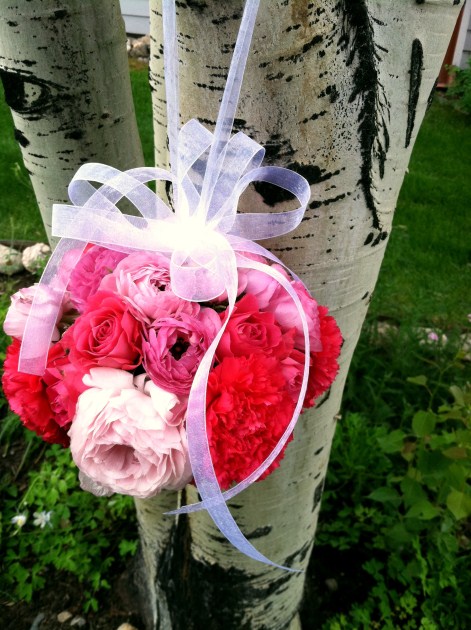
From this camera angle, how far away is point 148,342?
751 millimetres

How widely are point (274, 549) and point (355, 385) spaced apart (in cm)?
128

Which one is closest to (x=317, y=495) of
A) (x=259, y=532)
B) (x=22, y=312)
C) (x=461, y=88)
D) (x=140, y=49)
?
(x=259, y=532)

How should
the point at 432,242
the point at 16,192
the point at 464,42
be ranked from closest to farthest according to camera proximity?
1. the point at 432,242
2. the point at 16,192
3. the point at 464,42

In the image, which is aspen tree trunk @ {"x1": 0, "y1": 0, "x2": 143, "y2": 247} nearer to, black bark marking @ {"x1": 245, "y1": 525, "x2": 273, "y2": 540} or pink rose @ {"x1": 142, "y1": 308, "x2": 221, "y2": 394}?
pink rose @ {"x1": 142, "y1": 308, "x2": 221, "y2": 394}

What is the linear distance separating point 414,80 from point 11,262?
10.6ft

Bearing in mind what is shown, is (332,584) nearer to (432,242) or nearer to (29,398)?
(29,398)

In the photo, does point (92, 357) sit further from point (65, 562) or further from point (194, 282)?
point (65, 562)

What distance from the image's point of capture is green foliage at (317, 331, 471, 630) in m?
1.68

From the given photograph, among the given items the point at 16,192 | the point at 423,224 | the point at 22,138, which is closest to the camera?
the point at 22,138

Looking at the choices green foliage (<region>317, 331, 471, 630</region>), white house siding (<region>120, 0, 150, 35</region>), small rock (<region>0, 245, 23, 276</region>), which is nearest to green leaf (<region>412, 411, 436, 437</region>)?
green foliage (<region>317, 331, 471, 630</region>)

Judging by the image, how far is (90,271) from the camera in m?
0.88

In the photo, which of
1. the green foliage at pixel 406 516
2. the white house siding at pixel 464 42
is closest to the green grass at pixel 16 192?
the green foliage at pixel 406 516

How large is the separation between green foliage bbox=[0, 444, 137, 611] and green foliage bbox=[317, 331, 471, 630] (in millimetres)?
830

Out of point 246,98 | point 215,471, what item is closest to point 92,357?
point 215,471
